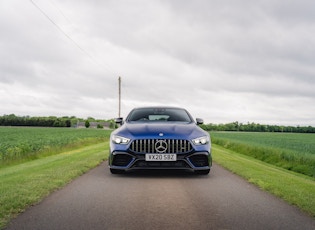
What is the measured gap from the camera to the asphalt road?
4.52 meters

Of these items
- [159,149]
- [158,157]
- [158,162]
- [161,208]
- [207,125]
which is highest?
[207,125]

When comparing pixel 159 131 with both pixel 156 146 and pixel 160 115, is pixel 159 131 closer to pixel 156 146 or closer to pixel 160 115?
pixel 156 146

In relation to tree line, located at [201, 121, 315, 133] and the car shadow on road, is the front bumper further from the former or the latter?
tree line, located at [201, 121, 315, 133]

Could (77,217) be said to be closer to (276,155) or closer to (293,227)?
(293,227)

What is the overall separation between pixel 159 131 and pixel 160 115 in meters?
1.91

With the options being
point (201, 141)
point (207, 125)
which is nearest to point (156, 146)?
point (201, 141)

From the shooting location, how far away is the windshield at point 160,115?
10.2m

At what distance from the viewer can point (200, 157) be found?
→ 847 cm

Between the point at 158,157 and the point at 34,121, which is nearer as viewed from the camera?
the point at 158,157

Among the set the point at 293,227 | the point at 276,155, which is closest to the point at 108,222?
the point at 293,227

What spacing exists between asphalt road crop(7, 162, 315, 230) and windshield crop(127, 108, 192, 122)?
2.64 meters

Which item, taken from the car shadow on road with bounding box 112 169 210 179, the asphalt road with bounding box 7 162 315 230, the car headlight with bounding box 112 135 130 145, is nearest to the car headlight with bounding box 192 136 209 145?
the car shadow on road with bounding box 112 169 210 179

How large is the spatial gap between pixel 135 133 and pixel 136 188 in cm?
173

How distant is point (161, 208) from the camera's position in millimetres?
5340
